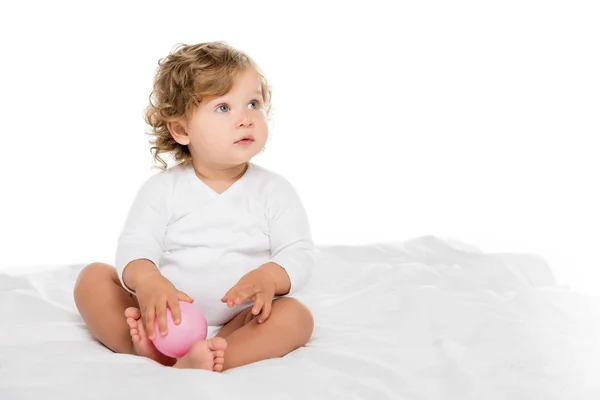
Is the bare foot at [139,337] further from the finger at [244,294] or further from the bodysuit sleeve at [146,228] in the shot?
the finger at [244,294]

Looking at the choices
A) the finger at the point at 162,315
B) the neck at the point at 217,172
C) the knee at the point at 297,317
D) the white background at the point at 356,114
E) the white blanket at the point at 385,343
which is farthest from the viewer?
the white background at the point at 356,114

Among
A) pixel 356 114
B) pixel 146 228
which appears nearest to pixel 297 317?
pixel 146 228

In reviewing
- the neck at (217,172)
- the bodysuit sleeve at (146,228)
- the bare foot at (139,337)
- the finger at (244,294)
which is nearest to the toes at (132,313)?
the bare foot at (139,337)

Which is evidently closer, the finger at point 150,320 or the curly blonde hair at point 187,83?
the finger at point 150,320

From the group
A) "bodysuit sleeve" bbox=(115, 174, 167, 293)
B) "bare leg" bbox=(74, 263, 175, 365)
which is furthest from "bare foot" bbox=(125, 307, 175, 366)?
"bodysuit sleeve" bbox=(115, 174, 167, 293)

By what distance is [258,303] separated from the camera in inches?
65.4

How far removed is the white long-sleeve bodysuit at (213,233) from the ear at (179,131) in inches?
3.3

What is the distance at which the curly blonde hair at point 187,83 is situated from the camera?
1850 millimetres

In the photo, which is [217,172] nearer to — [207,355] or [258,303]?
[258,303]

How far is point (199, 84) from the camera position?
1854 mm

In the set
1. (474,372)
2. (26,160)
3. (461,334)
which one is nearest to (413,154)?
(26,160)

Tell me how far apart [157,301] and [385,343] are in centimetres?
52

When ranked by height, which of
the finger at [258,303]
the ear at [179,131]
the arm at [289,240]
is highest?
the ear at [179,131]

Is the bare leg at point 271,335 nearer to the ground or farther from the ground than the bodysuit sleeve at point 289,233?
nearer to the ground
